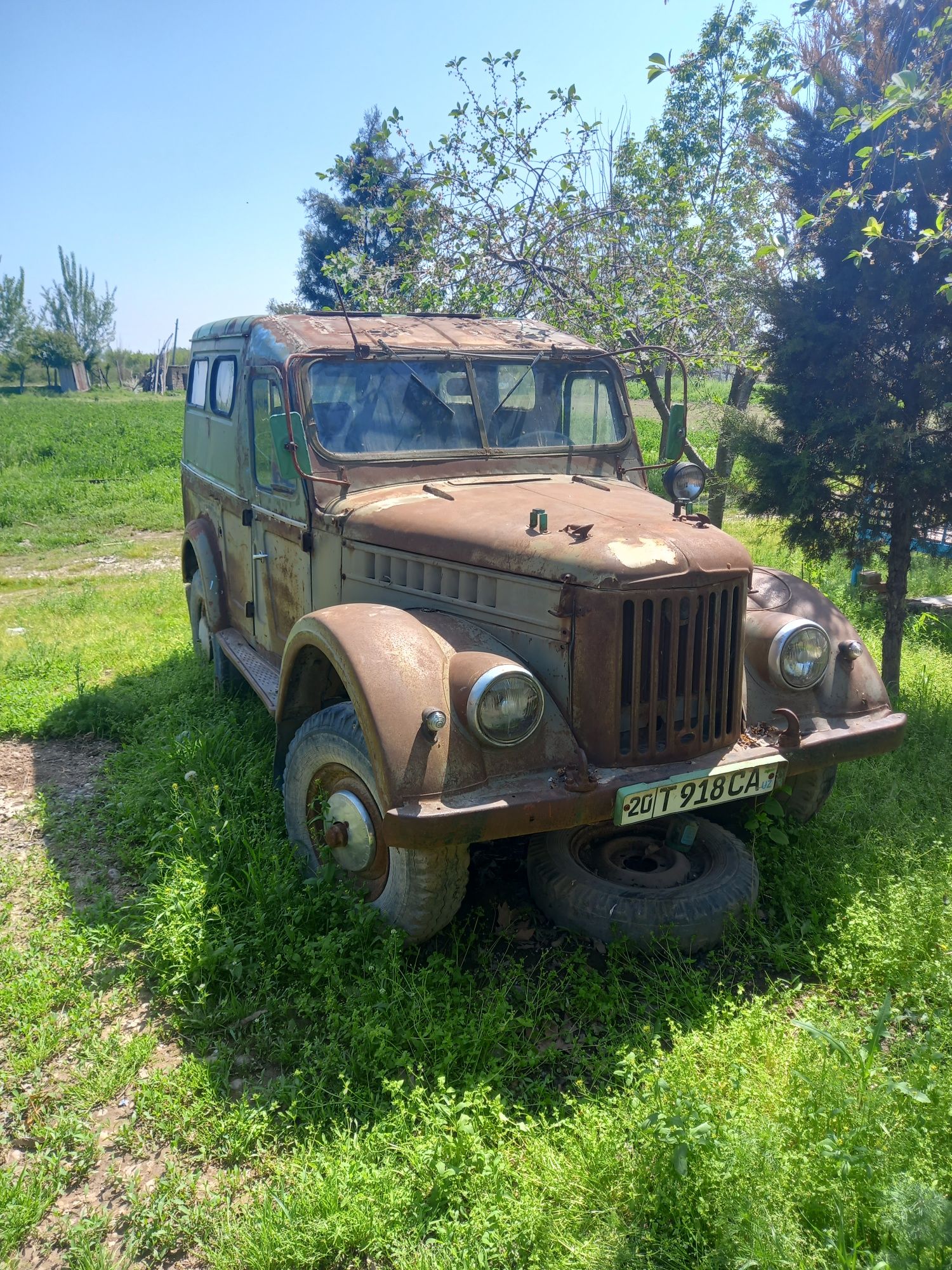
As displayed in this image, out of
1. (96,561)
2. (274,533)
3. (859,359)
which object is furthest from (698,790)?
(96,561)

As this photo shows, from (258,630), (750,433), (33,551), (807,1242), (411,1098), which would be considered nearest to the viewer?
(807,1242)

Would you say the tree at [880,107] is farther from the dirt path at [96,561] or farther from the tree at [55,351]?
the tree at [55,351]

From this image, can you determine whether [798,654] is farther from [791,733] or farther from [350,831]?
[350,831]

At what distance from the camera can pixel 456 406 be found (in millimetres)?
4426

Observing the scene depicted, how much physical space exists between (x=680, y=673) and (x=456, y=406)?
1901 mm

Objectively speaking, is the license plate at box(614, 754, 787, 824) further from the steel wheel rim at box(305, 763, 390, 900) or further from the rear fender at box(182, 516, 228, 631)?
the rear fender at box(182, 516, 228, 631)

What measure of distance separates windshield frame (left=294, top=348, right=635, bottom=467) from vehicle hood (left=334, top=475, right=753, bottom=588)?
0.50 feet

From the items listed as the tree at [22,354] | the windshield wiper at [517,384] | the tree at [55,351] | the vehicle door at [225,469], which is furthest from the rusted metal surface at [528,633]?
the tree at [22,354]

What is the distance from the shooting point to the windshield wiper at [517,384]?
4507mm

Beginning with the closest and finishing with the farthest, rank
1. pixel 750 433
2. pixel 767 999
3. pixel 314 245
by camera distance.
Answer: pixel 767 999, pixel 750 433, pixel 314 245

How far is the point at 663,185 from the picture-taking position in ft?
24.9

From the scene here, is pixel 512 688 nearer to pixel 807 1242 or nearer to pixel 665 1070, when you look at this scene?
pixel 665 1070

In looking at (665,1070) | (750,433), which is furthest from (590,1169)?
(750,433)

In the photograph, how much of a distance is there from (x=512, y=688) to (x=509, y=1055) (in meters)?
1.14
